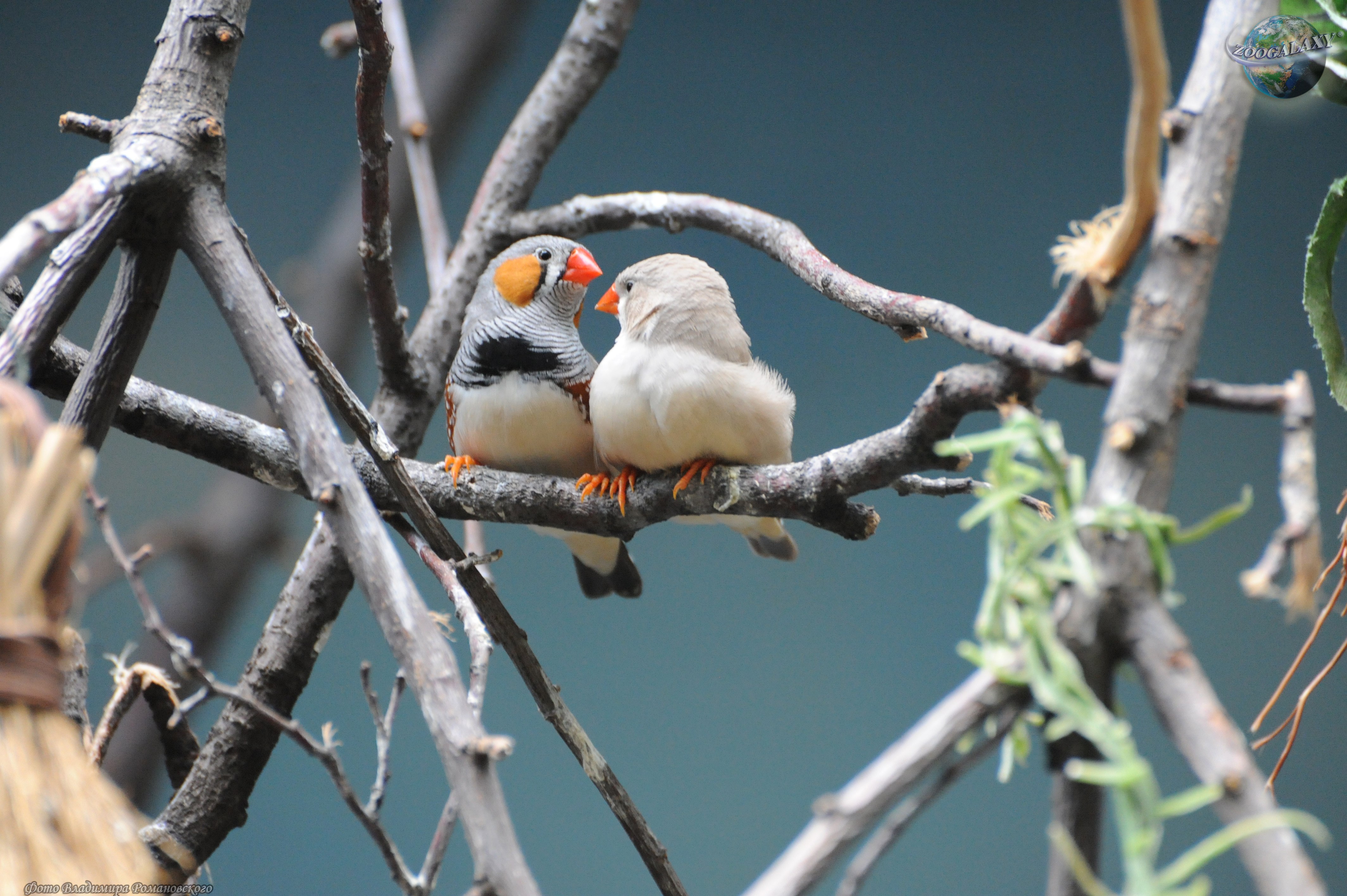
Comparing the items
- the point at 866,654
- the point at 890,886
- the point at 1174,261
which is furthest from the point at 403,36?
the point at 890,886

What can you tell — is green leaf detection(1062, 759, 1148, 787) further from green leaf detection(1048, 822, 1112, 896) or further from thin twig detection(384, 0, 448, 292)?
thin twig detection(384, 0, 448, 292)

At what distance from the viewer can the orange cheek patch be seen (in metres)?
1.65

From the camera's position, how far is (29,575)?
Result: 58 cm

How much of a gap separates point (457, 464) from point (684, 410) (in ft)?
1.41

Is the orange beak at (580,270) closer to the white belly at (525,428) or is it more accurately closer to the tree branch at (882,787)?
the white belly at (525,428)

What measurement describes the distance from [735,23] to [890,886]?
2.58m

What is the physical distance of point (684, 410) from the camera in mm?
1200

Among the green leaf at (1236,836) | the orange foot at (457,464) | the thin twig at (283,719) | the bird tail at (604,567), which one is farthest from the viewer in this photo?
the bird tail at (604,567)

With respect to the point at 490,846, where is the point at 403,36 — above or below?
above

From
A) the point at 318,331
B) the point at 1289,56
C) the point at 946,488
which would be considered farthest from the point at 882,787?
the point at 318,331

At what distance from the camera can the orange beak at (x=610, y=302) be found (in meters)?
1.46

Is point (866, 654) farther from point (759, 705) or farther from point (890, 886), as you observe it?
point (890, 886)

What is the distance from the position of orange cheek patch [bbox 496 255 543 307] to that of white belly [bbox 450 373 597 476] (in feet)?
0.56
